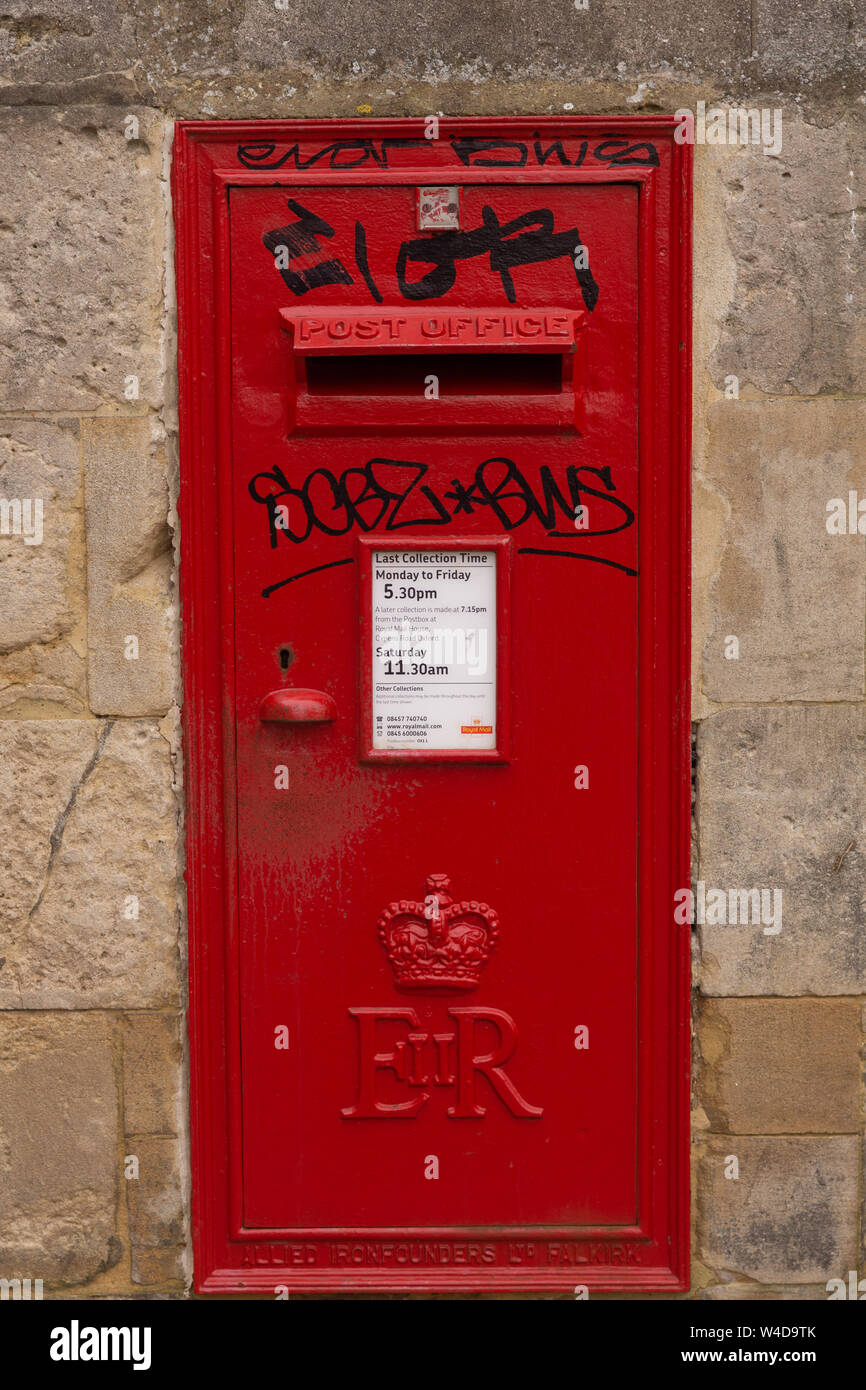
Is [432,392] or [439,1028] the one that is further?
[439,1028]

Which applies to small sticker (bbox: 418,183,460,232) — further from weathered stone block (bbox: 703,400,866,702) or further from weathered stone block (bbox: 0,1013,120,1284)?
weathered stone block (bbox: 0,1013,120,1284)

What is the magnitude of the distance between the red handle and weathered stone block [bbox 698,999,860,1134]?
1024 mm

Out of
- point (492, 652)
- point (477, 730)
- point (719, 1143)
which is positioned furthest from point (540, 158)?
point (719, 1143)

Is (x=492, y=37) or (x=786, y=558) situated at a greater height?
(x=492, y=37)

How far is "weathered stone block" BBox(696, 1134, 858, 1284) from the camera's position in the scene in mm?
2215

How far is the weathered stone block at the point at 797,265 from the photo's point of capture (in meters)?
2.09

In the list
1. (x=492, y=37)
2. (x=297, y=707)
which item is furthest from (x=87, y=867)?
(x=492, y=37)

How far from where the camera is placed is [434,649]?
7.00ft

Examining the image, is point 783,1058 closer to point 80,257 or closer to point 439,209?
point 439,209

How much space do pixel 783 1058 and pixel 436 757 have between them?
0.99m

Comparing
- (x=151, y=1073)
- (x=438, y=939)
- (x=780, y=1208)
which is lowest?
(x=780, y=1208)

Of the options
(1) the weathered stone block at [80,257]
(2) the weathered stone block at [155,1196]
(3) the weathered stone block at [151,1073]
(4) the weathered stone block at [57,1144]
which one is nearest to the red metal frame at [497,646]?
(1) the weathered stone block at [80,257]

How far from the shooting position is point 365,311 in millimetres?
2047

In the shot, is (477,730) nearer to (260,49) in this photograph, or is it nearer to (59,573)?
(59,573)
